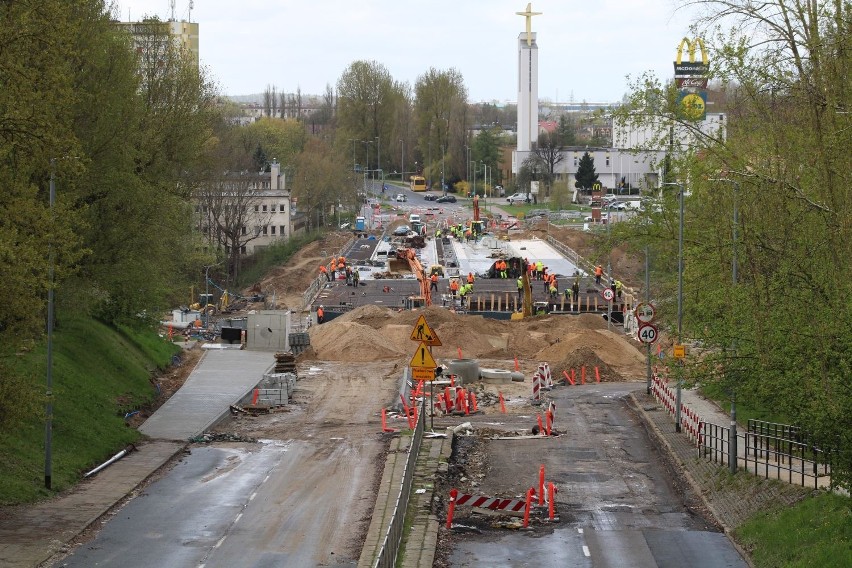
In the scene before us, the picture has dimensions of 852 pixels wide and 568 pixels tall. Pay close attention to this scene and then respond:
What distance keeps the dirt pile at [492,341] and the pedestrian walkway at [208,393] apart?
4.41m

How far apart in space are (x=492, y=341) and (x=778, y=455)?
115 ft

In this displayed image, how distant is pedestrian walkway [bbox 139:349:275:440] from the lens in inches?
1364

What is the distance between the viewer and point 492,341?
196 ft

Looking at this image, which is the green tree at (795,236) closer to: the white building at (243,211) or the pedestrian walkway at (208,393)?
the pedestrian walkway at (208,393)

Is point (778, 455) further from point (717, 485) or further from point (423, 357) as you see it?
point (423, 357)

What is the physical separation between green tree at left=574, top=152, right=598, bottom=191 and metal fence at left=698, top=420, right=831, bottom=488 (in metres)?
141

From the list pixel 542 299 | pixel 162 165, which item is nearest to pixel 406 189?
pixel 542 299

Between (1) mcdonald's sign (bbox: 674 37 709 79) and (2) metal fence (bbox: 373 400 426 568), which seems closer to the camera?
(2) metal fence (bbox: 373 400 426 568)

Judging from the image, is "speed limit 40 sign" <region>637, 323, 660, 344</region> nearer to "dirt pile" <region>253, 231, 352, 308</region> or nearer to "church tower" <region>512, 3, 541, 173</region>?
"dirt pile" <region>253, 231, 352, 308</region>

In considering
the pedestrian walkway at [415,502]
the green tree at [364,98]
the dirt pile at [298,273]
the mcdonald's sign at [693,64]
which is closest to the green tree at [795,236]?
the mcdonald's sign at [693,64]

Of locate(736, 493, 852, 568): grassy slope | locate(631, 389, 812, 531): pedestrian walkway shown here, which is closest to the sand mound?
locate(631, 389, 812, 531): pedestrian walkway

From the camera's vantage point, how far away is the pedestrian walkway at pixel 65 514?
820 inches

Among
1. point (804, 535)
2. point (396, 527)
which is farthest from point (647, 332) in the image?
point (396, 527)

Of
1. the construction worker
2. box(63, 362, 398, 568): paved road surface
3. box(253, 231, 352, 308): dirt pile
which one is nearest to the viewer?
box(63, 362, 398, 568): paved road surface
